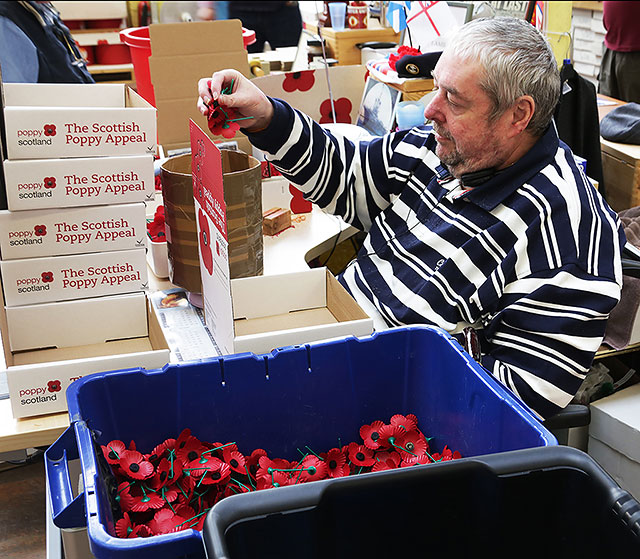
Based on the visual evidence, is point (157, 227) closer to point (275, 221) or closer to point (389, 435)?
point (275, 221)

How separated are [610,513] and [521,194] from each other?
0.96 meters

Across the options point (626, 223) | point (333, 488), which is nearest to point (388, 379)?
point (333, 488)

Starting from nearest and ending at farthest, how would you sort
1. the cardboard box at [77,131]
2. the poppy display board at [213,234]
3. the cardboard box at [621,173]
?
the poppy display board at [213,234], the cardboard box at [77,131], the cardboard box at [621,173]

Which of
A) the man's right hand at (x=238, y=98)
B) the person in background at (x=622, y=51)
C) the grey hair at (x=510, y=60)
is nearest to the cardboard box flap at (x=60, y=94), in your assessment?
the man's right hand at (x=238, y=98)

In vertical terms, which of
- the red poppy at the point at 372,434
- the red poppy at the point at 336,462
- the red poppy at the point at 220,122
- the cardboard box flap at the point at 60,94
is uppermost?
the cardboard box flap at the point at 60,94

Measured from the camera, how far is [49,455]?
Result: 1.00m

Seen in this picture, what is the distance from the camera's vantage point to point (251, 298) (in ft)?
5.15

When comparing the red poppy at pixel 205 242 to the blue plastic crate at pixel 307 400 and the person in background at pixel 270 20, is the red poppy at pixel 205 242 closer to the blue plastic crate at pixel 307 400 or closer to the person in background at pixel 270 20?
the blue plastic crate at pixel 307 400

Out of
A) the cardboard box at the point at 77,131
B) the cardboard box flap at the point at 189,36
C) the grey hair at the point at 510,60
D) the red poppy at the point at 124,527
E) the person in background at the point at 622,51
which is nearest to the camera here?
the red poppy at the point at 124,527

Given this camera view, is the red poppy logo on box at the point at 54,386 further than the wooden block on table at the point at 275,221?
No

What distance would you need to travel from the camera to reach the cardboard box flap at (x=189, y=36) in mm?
2191

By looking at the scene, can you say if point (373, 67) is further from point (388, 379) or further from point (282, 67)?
point (388, 379)

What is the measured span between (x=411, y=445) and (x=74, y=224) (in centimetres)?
72

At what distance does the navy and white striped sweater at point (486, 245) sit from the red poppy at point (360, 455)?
378 millimetres
